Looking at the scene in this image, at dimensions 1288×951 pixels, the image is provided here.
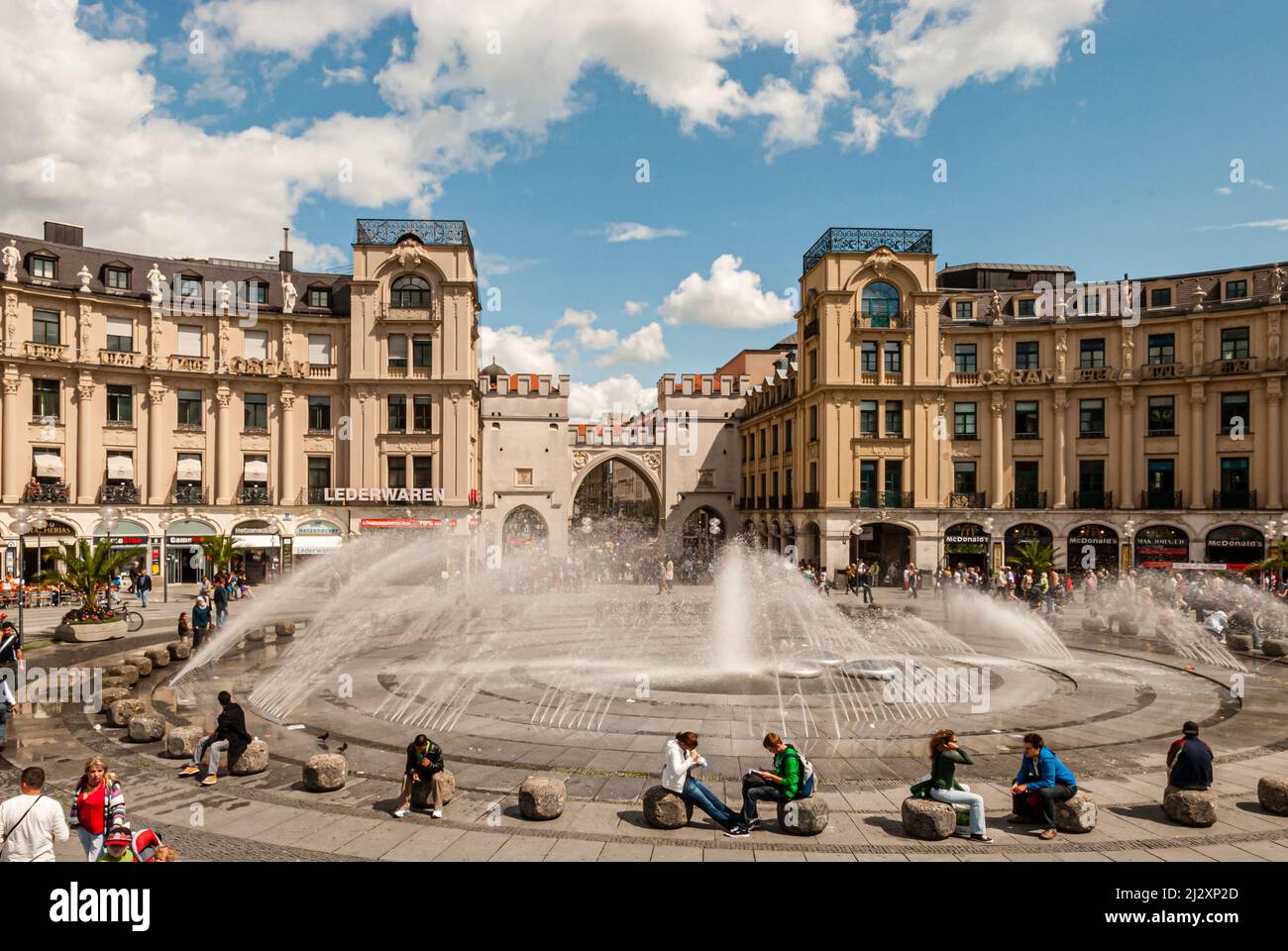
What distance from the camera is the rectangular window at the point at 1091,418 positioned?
4531 cm

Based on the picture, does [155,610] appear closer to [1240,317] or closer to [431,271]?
[431,271]

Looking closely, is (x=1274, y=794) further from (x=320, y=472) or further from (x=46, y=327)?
(x=46, y=327)

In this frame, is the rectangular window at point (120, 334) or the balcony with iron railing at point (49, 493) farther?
the rectangular window at point (120, 334)

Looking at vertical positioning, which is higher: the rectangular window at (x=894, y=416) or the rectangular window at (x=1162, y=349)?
the rectangular window at (x=1162, y=349)

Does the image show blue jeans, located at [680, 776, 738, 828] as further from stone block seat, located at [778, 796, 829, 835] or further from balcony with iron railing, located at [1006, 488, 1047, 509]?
balcony with iron railing, located at [1006, 488, 1047, 509]

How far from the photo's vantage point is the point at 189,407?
45.7 metres

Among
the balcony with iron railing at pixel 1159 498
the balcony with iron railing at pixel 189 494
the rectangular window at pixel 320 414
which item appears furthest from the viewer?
the rectangular window at pixel 320 414

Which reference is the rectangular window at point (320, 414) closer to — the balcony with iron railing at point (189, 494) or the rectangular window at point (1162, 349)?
the balcony with iron railing at point (189, 494)

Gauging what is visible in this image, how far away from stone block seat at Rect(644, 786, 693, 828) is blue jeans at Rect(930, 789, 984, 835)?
3.19m

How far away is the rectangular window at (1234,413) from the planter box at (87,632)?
53805 mm

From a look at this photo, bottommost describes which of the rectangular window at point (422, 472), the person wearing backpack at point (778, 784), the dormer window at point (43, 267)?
the person wearing backpack at point (778, 784)

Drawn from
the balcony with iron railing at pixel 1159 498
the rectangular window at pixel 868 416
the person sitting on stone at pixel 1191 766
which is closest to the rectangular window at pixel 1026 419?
the balcony with iron railing at pixel 1159 498
